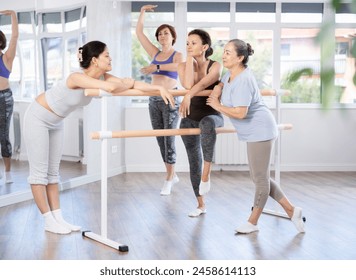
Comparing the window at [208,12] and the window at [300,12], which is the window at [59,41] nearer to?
the window at [208,12]

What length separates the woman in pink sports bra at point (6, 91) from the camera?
13.7 feet

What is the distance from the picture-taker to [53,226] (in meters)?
3.46

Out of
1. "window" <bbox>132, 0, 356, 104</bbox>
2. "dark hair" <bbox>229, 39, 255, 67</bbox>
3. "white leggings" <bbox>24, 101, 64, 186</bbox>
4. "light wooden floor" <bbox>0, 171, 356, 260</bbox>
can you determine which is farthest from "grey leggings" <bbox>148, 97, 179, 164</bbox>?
"window" <bbox>132, 0, 356, 104</bbox>

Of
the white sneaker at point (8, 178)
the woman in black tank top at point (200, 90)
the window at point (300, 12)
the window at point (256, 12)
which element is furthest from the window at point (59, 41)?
the window at point (300, 12)

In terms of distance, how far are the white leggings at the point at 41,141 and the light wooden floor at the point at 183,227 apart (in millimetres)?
391

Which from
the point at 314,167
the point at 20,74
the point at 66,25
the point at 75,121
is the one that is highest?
the point at 66,25

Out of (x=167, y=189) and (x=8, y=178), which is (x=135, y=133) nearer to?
(x=8, y=178)

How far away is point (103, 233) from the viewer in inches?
128

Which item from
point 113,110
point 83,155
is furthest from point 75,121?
point 113,110

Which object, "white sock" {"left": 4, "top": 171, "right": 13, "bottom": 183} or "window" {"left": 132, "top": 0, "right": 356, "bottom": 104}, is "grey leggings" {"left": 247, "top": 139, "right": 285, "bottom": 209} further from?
"window" {"left": 132, "top": 0, "right": 356, "bottom": 104}

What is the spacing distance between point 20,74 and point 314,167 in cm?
390

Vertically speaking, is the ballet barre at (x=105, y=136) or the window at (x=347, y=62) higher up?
the window at (x=347, y=62)
